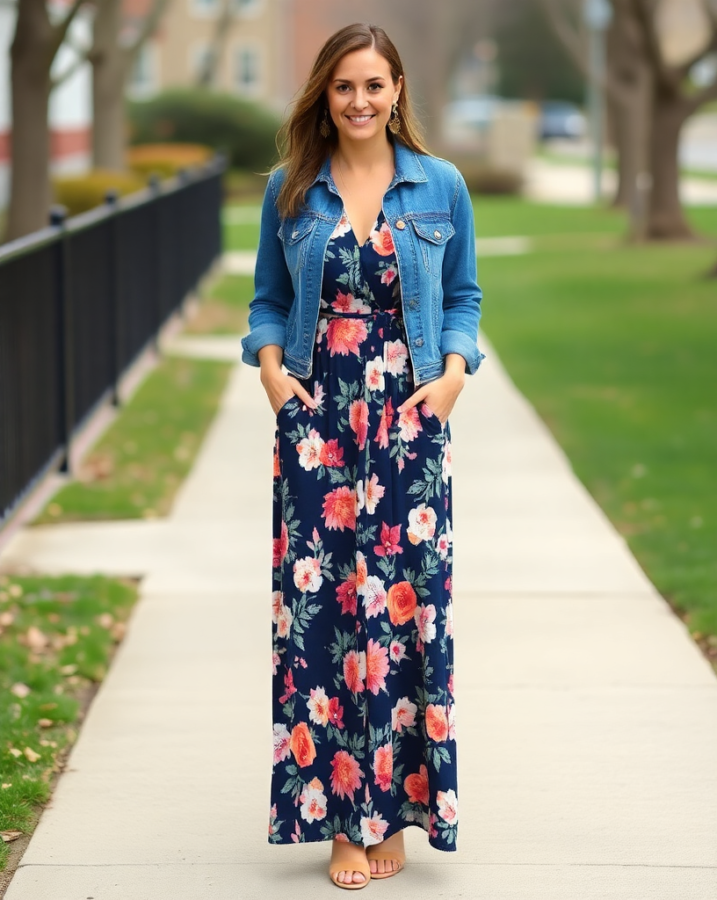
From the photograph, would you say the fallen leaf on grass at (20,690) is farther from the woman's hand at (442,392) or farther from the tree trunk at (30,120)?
the tree trunk at (30,120)

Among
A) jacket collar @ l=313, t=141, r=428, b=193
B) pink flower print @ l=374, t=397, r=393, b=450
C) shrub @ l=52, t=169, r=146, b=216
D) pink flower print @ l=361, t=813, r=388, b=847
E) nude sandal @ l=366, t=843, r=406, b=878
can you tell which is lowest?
shrub @ l=52, t=169, r=146, b=216

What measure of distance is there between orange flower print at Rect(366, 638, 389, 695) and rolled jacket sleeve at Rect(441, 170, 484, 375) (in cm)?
68

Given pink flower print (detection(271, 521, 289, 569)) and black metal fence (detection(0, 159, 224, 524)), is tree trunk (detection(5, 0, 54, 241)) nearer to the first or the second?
black metal fence (detection(0, 159, 224, 524))

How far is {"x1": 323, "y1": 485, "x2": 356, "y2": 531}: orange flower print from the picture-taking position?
3635mm

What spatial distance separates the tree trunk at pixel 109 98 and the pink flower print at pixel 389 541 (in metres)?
20.5

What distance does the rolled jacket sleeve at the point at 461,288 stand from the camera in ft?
12.1

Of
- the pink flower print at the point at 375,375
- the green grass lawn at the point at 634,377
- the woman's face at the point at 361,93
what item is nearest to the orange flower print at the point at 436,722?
the pink flower print at the point at 375,375

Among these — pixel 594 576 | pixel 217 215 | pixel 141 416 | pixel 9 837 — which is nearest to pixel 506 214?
pixel 217 215

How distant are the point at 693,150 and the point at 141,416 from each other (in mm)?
57372

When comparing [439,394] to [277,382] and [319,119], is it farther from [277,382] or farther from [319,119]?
[319,119]

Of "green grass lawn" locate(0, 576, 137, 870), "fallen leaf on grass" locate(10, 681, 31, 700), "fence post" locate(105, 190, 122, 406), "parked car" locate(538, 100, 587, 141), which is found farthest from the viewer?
"parked car" locate(538, 100, 587, 141)

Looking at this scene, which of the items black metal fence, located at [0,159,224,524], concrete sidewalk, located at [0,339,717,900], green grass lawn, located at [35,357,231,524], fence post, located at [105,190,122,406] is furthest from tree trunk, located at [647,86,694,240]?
concrete sidewalk, located at [0,339,717,900]

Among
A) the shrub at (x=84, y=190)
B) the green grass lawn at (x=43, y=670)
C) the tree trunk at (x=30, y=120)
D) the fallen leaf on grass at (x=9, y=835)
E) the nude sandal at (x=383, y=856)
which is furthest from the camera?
the shrub at (x=84, y=190)

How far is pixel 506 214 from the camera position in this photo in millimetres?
31438
